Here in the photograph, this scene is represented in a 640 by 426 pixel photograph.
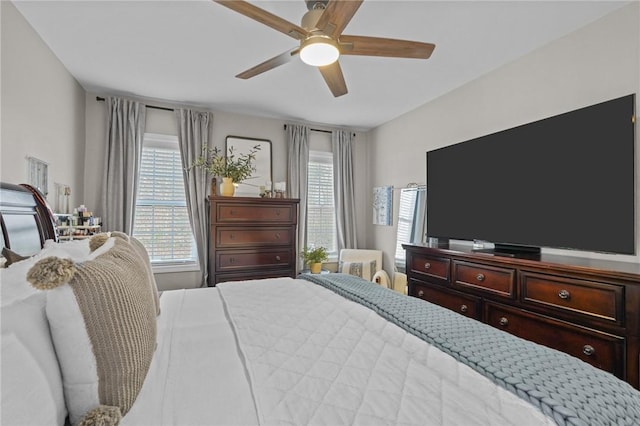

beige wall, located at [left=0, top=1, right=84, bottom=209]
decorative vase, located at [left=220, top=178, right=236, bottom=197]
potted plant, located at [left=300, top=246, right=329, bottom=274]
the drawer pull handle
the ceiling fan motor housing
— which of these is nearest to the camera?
the drawer pull handle

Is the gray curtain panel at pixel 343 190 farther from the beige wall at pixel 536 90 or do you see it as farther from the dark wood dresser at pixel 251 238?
the dark wood dresser at pixel 251 238

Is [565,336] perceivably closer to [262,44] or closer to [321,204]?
[262,44]

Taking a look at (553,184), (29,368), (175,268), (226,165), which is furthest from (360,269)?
(29,368)

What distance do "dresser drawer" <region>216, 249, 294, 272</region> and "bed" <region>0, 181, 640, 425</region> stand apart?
2127 millimetres

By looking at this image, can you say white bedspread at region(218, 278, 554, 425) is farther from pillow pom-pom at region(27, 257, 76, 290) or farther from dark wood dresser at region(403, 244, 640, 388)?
dark wood dresser at region(403, 244, 640, 388)

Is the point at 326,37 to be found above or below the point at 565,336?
above

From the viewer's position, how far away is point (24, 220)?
154 centimetres

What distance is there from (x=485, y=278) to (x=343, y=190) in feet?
8.42

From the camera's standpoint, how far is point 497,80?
282 centimetres

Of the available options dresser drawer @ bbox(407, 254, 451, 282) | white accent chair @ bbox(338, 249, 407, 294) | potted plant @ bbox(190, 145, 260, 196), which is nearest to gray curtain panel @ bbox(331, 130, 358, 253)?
white accent chair @ bbox(338, 249, 407, 294)

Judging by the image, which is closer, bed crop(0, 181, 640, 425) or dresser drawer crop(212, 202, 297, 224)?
bed crop(0, 181, 640, 425)

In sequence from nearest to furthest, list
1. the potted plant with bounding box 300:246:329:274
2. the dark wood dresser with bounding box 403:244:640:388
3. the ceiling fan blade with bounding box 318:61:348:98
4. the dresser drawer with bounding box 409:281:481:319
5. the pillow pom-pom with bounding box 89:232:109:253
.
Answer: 1. the pillow pom-pom with bounding box 89:232:109:253
2. the dark wood dresser with bounding box 403:244:640:388
3. the ceiling fan blade with bounding box 318:61:348:98
4. the dresser drawer with bounding box 409:281:481:319
5. the potted plant with bounding box 300:246:329:274

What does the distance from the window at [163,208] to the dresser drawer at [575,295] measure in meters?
3.38

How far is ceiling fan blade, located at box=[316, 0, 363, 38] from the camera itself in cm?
143
